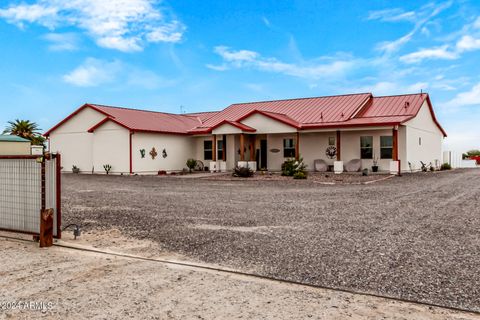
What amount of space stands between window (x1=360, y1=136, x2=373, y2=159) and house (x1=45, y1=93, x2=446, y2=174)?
0.06 metres

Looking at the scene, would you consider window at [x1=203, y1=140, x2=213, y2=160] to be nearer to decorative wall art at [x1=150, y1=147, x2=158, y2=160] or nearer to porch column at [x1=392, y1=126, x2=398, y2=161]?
decorative wall art at [x1=150, y1=147, x2=158, y2=160]

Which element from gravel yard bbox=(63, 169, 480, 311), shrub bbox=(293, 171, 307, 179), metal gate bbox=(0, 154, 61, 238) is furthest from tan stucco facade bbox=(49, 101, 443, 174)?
metal gate bbox=(0, 154, 61, 238)

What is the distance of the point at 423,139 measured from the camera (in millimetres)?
28453

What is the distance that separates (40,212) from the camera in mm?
7375

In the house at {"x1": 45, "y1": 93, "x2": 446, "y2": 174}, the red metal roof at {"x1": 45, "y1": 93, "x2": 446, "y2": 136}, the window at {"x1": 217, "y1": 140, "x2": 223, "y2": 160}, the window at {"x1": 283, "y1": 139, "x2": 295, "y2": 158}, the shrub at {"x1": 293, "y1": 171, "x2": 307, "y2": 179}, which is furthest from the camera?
the window at {"x1": 217, "y1": 140, "x2": 223, "y2": 160}

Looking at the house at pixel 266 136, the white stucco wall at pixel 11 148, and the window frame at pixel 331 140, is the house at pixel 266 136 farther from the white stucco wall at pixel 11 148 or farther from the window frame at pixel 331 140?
the white stucco wall at pixel 11 148

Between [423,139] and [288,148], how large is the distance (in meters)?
9.13

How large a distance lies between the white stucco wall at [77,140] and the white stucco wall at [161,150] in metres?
3.78

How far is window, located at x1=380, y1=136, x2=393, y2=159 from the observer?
2481 centimetres

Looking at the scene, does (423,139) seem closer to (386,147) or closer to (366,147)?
(386,147)

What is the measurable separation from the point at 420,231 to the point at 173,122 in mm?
25363

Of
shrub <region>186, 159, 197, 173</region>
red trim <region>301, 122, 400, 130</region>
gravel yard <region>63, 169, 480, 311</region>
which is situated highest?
red trim <region>301, 122, 400, 130</region>

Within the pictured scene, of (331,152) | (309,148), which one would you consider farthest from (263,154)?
(331,152)

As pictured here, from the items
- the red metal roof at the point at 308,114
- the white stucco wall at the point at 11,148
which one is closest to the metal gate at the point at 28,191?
the white stucco wall at the point at 11,148
